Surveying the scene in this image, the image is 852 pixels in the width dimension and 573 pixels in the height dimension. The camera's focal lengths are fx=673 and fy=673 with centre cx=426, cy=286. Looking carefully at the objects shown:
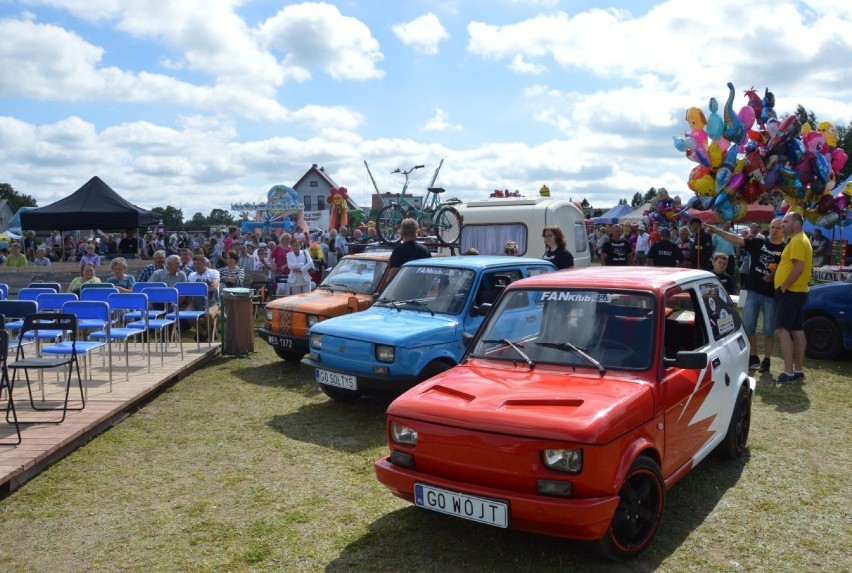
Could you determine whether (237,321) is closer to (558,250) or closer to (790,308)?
(558,250)

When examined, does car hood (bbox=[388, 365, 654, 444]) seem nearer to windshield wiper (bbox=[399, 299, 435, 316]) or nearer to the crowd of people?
windshield wiper (bbox=[399, 299, 435, 316])

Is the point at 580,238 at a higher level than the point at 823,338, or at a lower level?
higher

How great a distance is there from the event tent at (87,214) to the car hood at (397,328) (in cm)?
1199

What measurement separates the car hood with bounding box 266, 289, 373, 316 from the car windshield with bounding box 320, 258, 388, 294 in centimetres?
15

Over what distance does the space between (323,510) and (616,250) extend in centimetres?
1155

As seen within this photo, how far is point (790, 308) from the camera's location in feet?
26.9

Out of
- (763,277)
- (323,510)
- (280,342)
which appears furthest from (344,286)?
(763,277)

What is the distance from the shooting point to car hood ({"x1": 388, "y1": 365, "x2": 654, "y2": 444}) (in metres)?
3.56

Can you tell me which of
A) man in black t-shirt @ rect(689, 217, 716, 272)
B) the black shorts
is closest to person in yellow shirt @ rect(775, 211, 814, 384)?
the black shorts

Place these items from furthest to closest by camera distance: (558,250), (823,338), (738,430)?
1. (823,338)
2. (558,250)
3. (738,430)

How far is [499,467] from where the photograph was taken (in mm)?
3637

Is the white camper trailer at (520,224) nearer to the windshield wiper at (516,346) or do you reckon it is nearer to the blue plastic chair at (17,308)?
the blue plastic chair at (17,308)

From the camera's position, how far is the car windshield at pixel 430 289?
7363mm

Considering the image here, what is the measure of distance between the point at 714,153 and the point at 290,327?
10592 millimetres
